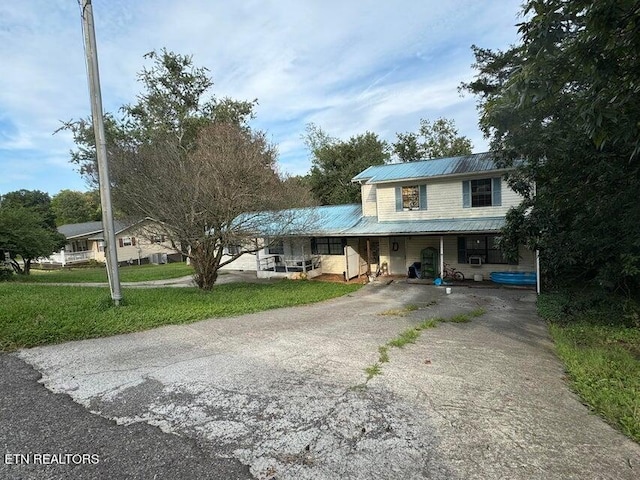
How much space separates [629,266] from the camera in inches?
298

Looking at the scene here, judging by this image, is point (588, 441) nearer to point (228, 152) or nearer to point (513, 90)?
point (513, 90)

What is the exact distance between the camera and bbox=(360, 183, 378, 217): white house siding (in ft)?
59.2

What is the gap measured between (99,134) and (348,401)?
7.78 meters

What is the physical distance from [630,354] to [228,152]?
10925mm

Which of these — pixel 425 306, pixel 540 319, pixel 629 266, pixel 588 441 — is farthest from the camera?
pixel 425 306

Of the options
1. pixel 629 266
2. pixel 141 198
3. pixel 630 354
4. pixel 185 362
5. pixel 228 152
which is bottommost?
pixel 630 354

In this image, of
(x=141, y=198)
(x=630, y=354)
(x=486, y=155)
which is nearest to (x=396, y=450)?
(x=630, y=354)

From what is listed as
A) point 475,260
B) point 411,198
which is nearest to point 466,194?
point 411,198

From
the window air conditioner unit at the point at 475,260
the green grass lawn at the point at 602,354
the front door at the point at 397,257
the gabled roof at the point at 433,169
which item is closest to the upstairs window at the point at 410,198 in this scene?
the gabled roof at the point at 433,169

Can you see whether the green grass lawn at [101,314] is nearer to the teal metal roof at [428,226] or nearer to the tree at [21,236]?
the teal metal roof at [428,226]

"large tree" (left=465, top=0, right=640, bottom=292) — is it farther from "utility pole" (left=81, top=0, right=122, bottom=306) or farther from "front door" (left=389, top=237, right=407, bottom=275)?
"utility pole" (left=81, top=0, right=122, bottom=306)

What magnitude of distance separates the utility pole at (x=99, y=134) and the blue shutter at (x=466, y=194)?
13.3m

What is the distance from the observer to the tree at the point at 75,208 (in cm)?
5278

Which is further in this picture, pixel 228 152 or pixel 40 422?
pixel 228 152
